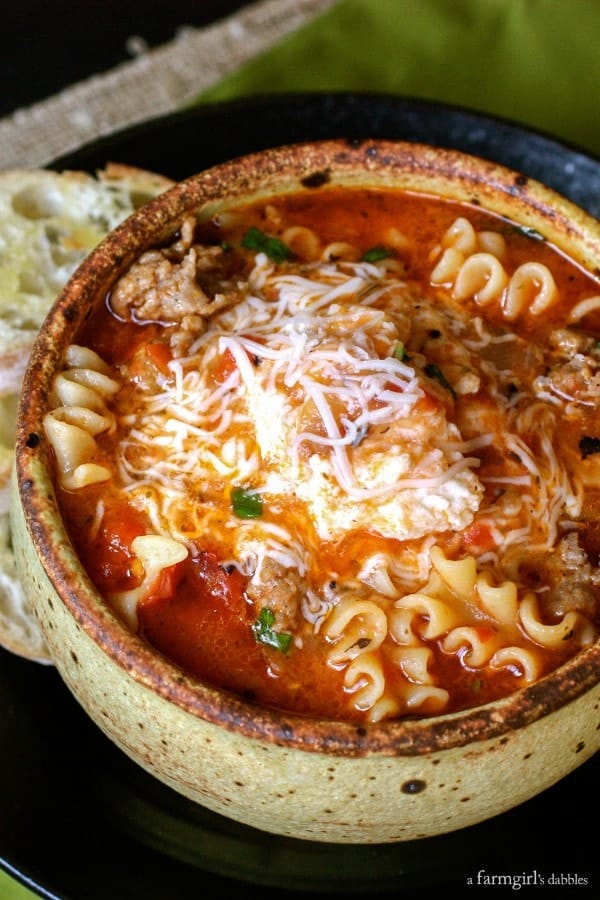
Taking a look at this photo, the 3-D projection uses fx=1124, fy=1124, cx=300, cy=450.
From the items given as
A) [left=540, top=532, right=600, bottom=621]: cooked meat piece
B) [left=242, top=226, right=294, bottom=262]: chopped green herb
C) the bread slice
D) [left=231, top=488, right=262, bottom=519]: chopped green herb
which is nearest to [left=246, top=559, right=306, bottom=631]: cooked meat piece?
[left=231, top=488, right=262, bottom=519]: chopped green herb

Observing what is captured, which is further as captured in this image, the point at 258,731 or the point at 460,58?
the point at 460,58

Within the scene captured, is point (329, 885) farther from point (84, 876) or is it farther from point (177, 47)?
point (177, 47)

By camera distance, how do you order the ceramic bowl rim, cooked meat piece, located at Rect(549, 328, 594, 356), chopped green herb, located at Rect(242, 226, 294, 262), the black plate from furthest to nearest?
chopped green herb, located at Rect(242, 226, 294, 262) < cooked meat piece, located at Rect(549, 328, 594, 356) < the black plate < the ceramic bowl rim

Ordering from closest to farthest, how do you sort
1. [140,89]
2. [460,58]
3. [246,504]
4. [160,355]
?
1. [246,504]
2. [160,355]
3. [460,58]
4. [140,89]

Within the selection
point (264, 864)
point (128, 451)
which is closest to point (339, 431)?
point (128, 451)

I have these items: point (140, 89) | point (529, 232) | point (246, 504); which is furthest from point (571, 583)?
point (140, 89)

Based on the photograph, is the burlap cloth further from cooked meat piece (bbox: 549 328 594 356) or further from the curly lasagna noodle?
cooked meat piece (bbox: 549 328 594 356)

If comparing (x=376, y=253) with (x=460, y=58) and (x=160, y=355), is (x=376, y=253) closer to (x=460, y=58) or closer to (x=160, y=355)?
(x=160, y=355)

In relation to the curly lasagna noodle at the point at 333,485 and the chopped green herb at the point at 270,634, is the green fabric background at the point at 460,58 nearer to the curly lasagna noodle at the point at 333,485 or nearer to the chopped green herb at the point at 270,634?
the curly lasagna noodle at the point at 333,485
